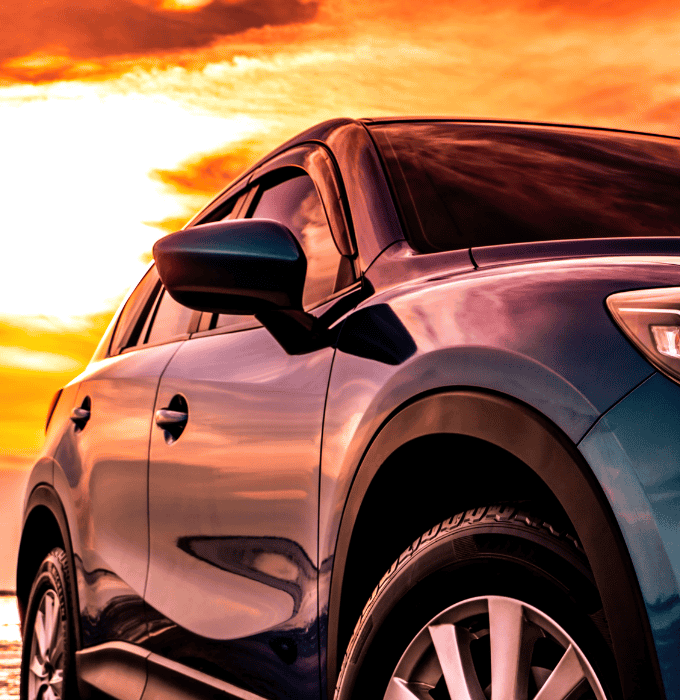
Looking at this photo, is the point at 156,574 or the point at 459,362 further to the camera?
the point at 156,574

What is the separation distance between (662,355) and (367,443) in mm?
660

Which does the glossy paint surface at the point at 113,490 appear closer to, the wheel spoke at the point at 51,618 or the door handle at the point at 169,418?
the door handle at the point at 169,418

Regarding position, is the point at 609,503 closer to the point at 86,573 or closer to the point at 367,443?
the point at 367,443

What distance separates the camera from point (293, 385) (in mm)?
2154

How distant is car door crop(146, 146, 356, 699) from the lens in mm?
2047

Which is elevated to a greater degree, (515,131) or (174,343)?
(515,131)

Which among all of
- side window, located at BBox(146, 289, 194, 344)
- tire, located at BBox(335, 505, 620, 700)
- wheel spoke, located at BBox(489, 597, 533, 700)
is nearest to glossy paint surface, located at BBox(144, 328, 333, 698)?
tire, located at BBox(335, 505, 620, 700)

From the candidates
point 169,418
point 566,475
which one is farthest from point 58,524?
point 566,475

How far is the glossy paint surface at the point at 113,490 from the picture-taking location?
2883 millimetres

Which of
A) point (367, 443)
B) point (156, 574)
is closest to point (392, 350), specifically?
point (367, 443)

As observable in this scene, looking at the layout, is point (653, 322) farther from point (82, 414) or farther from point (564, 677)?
point (82, 414)

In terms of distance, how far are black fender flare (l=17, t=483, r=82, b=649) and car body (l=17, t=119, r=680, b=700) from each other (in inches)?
4.5

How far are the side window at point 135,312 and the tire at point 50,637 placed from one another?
2.72ft

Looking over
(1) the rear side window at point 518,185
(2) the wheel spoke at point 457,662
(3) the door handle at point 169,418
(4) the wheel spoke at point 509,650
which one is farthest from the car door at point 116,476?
(4) the wheel spoke at point 509,650
